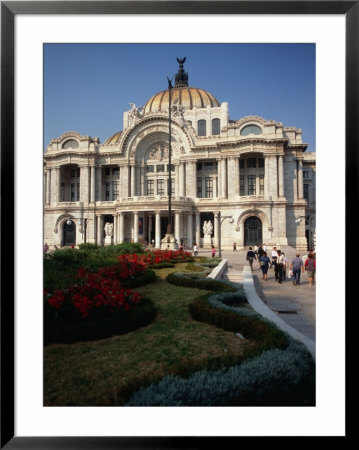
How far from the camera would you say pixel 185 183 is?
43.8m

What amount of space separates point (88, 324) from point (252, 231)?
1392 inches

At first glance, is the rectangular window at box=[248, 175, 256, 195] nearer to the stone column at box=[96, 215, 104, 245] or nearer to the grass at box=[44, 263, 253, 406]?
the stone column at box=[96, 215, 104, 245]

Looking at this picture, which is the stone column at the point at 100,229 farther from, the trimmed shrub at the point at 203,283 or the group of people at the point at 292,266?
the trimmed shrub at the point at 203,283

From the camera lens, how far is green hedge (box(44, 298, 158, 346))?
613 centimetres

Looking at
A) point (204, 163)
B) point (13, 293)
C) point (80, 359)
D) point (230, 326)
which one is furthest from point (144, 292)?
point (204, 163)

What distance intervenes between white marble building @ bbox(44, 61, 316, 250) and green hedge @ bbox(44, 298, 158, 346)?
3179 centimetres

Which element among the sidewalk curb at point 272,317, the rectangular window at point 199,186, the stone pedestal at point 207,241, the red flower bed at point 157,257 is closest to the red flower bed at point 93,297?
the sidewalk curb at point 272,317

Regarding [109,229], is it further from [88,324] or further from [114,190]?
[88,324]

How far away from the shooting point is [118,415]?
471cm

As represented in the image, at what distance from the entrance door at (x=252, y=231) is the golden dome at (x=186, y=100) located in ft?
82.9

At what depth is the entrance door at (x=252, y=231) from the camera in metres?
39.7

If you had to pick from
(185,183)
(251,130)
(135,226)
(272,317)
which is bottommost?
(272,317)

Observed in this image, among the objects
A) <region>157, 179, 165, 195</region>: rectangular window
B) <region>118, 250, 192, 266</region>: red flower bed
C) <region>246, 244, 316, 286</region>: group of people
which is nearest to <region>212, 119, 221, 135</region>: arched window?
<region>157, 179, 165, 195</region>: rectangular window

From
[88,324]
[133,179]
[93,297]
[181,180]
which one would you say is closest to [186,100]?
[181,180]
